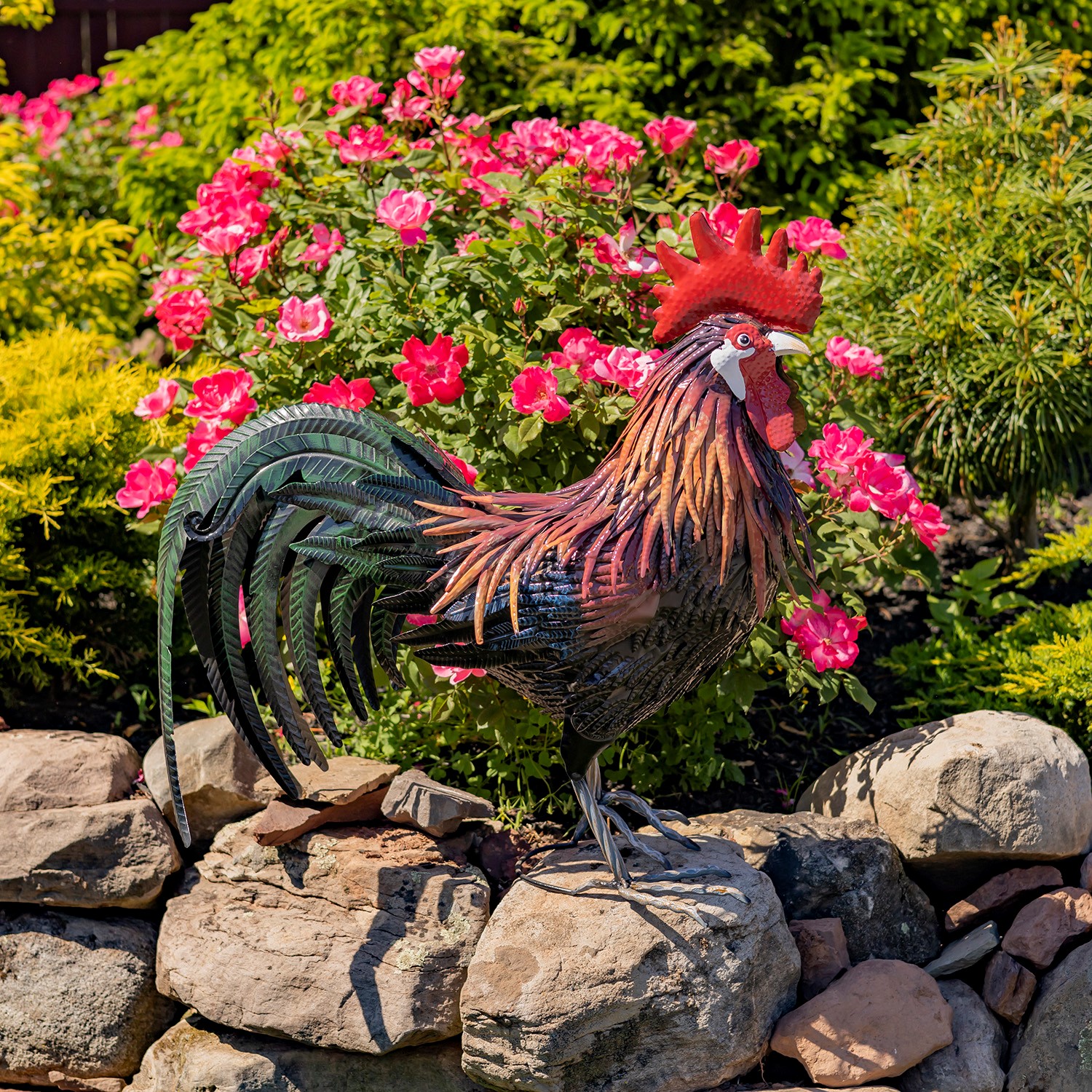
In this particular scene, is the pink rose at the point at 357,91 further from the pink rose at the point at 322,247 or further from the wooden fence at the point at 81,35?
the wooden fence at the point at 81,35

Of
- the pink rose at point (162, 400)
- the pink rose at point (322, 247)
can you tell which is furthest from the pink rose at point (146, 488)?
the pink rose at point (322, 247)

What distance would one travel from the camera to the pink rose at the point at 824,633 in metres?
3.70

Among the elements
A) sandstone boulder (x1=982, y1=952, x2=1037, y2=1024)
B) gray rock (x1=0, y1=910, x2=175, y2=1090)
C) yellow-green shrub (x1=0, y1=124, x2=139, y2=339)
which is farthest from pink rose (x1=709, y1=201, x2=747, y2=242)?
yellow-green shrub (x1=0, y1=124, x2=139, y2=339)

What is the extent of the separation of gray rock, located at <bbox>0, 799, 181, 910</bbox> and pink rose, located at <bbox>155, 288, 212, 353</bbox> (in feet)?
5.20

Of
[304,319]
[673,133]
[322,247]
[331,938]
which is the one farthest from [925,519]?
[322,247]

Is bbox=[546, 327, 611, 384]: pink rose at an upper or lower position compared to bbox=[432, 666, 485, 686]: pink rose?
upper

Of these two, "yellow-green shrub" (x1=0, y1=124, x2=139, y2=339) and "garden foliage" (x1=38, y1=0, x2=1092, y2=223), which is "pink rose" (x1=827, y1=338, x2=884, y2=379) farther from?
"yellow-green shrub" (x1=0, y1=124, x2=139, y2=339)

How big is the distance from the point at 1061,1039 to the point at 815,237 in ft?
7.94

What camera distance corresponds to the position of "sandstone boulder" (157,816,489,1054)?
3.39 meters

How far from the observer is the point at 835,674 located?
4.07 meters

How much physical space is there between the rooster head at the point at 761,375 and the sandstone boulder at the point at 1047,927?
1.69 m

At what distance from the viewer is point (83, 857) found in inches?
148

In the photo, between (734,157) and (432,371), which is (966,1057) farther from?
(734,157)

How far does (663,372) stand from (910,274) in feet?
8.07
